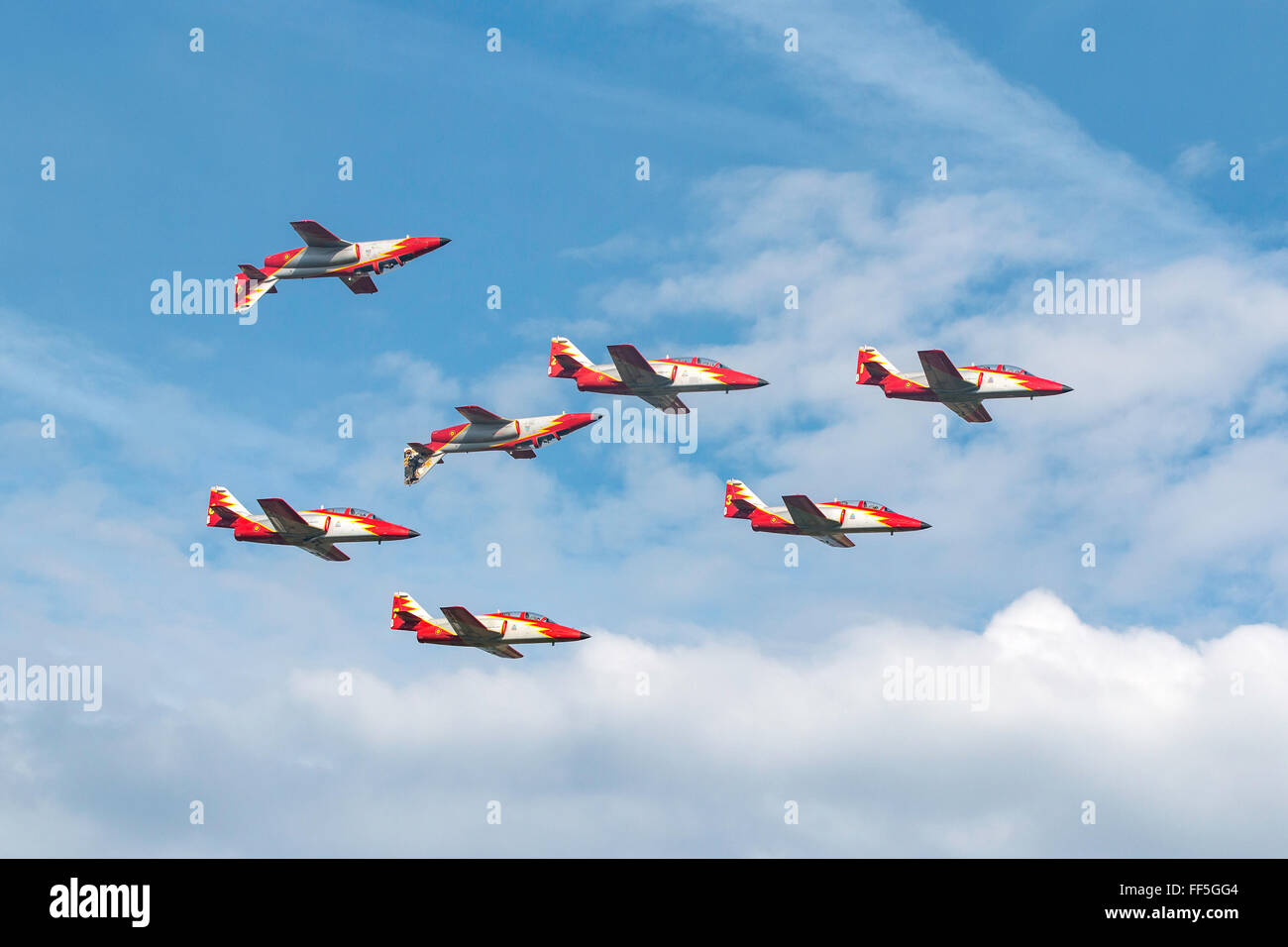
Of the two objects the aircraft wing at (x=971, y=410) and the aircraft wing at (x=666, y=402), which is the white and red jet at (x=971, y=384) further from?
the aircraft wing at (x=666, y=402)

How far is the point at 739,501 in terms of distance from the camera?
153125 mm

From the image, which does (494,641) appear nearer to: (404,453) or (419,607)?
(419,607)

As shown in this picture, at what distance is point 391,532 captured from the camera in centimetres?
14862

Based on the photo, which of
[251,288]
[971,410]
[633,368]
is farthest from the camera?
[251,288]

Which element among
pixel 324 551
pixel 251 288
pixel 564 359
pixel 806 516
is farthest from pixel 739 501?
pixel 251 288

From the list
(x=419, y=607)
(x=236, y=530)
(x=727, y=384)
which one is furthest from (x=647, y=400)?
(x=236, y=530)

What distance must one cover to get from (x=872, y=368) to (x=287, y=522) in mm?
56049

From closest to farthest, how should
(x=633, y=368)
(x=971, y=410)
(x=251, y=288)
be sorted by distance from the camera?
(x=633, y=368)
(x=971, y=410)
(x=251, y=288)

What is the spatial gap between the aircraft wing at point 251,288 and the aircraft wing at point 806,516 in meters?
52.3

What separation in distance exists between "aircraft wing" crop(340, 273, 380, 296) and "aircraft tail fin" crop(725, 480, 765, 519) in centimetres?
3852

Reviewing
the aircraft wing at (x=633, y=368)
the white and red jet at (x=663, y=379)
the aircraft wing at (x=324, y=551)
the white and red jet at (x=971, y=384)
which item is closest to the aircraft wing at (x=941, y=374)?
the white and red jet at (x=971, y=384)

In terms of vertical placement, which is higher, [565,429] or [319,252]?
[319,252]

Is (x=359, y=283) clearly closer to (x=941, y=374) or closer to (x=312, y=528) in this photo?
(x=312, y=528)
